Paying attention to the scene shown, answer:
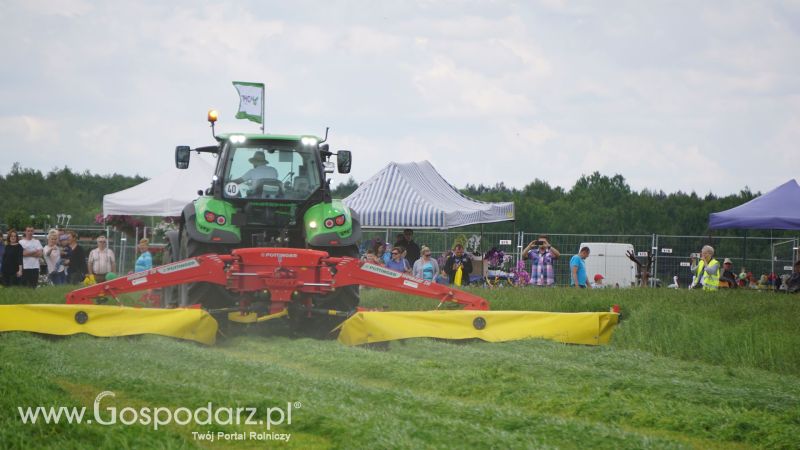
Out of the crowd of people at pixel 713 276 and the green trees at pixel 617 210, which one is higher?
the green trees at pixel 617 210

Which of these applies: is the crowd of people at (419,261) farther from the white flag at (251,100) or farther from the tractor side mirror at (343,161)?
the tractor side mirror at (343,161)

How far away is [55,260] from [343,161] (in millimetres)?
10571

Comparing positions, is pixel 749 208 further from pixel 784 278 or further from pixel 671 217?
pixel 671 217

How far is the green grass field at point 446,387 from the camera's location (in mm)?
5418

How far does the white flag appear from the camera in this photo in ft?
55.5

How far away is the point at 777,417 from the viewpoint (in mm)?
6258

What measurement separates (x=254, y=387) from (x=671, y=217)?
5488 centimetres

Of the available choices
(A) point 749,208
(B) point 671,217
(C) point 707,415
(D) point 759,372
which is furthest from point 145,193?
(B) point 671,217

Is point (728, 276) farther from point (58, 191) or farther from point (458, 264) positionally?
point (58, 191)

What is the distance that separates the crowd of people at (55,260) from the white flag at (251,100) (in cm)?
335

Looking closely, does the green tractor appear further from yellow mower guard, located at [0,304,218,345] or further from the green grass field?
yellow mower guard, located at [0,304,218,345]

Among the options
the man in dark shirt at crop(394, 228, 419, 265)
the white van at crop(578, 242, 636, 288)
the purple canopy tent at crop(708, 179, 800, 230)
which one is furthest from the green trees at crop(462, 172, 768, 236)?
the man in dark shirt at crop(394, 228, 419, 265)

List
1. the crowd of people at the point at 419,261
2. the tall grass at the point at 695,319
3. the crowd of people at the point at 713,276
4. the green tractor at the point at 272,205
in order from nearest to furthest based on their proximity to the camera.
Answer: the tall grass at the point at 695,319 < the green tractor at the point at 272,205 < the crowd of people at the point at 713,276 < the crowd of people at the point at 419,261

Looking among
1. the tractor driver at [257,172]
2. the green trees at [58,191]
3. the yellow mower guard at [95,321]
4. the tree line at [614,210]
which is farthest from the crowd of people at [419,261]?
the green trees at [58,191]
